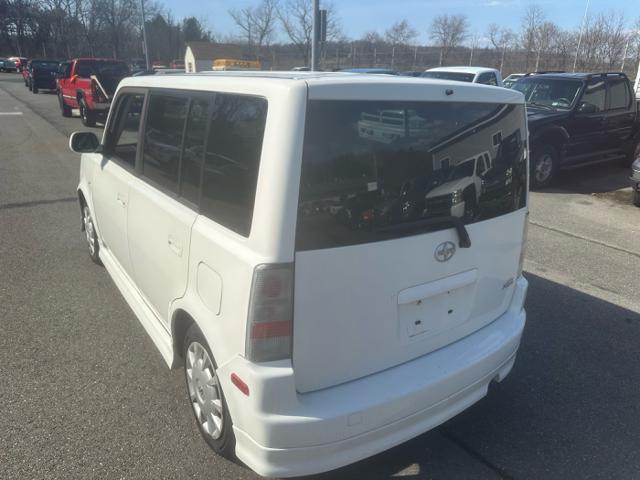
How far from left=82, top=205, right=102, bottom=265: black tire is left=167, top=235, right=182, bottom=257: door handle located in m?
2.24

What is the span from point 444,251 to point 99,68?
54.9 feet

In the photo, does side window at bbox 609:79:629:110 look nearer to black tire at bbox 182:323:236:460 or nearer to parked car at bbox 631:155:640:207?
parked car at bbox 631:155:640:207

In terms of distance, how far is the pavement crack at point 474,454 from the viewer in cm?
236

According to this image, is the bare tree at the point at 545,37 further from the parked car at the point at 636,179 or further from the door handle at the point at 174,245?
the door handle at the point at 174,245

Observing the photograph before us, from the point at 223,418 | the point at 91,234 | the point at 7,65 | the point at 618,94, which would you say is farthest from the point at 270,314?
the point at 7,65

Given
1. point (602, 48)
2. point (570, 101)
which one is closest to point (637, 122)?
point (570, 101)

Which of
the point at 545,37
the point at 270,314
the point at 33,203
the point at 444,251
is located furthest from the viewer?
the point at 545,37

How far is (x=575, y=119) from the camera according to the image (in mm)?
8617

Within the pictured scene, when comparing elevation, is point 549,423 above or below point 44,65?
below

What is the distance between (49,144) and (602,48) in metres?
34.2

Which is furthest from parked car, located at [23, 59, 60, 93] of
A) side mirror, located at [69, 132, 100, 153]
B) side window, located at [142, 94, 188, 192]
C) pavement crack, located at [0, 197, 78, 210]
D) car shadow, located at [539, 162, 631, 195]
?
side window, located at [142, 94, 188, 192]

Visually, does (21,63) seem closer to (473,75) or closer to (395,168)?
(473,75)

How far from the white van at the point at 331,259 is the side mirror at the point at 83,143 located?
153 centimetres

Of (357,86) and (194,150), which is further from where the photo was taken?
(194,150)
